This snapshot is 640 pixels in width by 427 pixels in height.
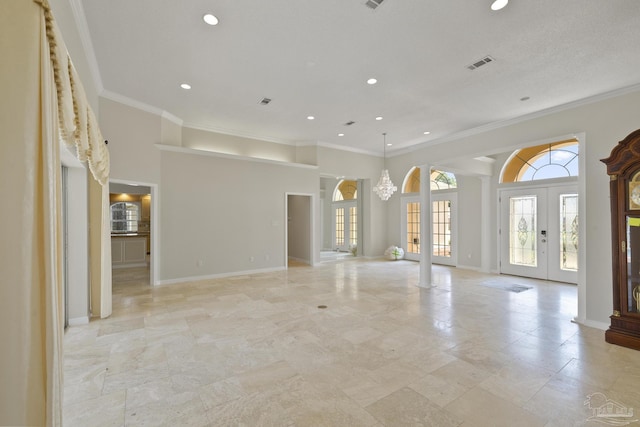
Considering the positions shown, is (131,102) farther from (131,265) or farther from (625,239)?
(625,239)

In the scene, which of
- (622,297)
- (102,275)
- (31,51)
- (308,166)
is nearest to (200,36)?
(31,51)

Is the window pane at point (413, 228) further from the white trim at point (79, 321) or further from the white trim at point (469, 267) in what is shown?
the white trim at point (79, 321)

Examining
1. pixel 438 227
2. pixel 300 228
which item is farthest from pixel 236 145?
pixel 438 227

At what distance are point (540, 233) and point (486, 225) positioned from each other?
1131mm

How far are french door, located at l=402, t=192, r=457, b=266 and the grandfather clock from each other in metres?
4.42

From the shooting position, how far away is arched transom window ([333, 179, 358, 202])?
11.5 metres

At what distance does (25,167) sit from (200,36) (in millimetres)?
2740

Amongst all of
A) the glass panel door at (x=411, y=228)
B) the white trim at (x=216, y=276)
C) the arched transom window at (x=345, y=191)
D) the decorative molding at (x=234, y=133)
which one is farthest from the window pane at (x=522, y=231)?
the decorative molding at (x=234, y=133)

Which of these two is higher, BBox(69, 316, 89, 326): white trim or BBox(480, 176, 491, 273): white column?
BBox(480, 176, 491, 273): white column

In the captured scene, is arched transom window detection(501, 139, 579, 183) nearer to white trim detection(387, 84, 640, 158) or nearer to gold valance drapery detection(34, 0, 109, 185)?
white trim detection(387, 84, 640, 158)

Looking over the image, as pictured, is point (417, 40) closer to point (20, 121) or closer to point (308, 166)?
point (20, 121)

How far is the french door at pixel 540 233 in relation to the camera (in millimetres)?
6105

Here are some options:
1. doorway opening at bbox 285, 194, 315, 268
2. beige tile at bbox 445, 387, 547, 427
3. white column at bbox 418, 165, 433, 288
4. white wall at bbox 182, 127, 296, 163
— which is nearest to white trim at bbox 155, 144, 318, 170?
white wall at bbox 182, 127, 296, 163

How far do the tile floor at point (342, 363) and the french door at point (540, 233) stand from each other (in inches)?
67.3
